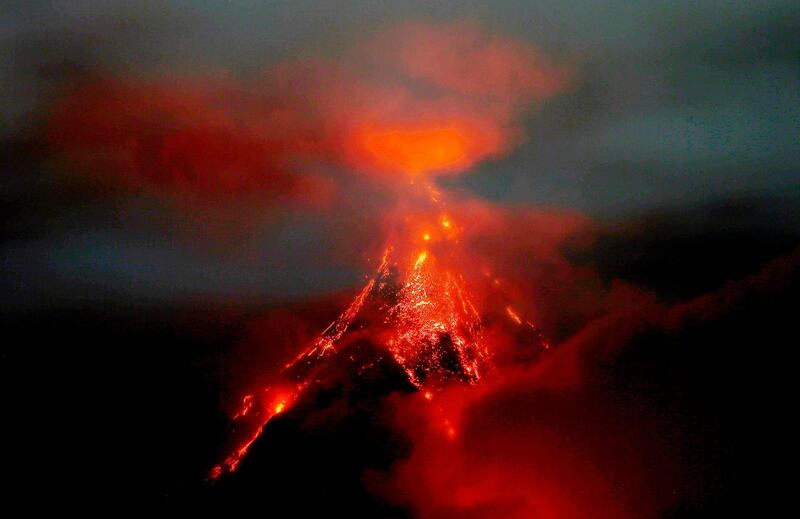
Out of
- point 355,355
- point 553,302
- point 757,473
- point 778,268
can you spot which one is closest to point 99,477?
point 355,355

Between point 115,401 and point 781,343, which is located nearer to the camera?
point 781,343

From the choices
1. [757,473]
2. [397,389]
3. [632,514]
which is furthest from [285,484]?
[757,473]

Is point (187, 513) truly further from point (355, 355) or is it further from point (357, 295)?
point (357, 295)

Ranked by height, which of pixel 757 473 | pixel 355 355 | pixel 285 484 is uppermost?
pixel 355 355

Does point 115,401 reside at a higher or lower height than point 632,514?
higher

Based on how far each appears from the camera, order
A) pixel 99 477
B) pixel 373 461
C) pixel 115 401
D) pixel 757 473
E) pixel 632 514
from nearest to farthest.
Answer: pixel 632 514, pixel 757 473, pixel 373 461, pixel 99 477, pixel 115 401

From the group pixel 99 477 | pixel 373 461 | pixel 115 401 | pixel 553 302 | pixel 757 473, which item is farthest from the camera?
pixel 115 401

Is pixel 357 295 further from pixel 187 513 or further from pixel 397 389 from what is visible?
pixel 187 513
